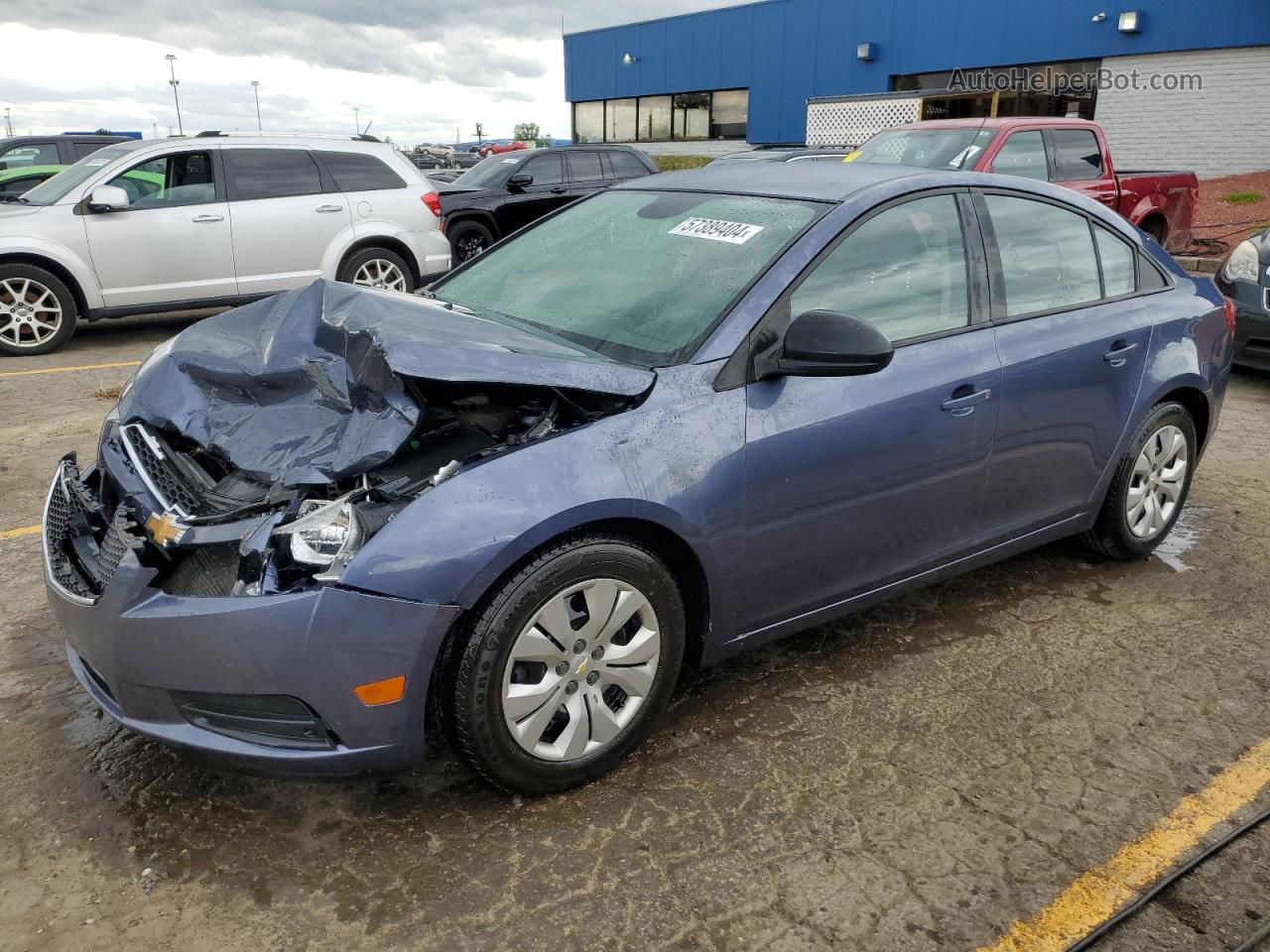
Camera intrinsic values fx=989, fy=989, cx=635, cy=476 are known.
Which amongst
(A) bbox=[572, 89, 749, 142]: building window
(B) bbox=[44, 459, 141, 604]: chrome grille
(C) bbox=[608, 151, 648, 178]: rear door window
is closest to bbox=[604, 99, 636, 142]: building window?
(A) bbox=[572, 89, 749, 142]: building window

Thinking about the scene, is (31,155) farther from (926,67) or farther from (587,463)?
(926,67)

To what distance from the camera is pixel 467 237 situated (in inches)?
508

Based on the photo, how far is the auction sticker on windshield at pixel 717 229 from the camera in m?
3.16

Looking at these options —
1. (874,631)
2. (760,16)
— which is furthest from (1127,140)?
(874,631)

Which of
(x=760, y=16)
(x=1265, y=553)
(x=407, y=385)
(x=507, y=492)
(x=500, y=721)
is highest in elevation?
(x=760, y=16)

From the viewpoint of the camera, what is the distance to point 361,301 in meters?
3.02

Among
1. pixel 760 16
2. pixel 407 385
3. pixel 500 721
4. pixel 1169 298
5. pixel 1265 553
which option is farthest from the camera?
pixel 760 16

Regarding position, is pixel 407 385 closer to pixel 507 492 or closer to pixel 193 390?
pixel 507 492

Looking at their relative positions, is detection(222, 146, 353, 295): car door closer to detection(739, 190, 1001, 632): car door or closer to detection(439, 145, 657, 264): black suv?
detection(439, 145, 657, 264): black suv

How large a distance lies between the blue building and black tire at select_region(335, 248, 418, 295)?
1552 cm

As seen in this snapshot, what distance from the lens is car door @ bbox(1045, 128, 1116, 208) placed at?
9.59m

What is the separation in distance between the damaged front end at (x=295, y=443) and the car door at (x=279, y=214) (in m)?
6.09

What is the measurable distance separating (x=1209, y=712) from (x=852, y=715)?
115 centimetres

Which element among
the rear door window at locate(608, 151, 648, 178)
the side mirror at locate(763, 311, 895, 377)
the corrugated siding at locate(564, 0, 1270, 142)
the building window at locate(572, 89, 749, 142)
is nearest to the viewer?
the side mirror at locate(763, 311, 895, 377)
